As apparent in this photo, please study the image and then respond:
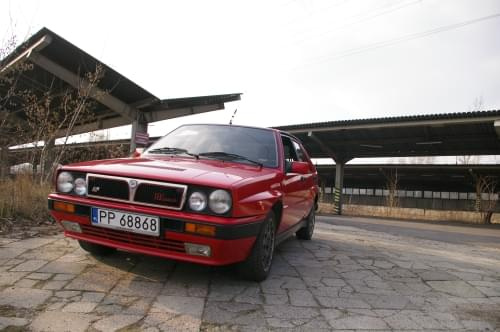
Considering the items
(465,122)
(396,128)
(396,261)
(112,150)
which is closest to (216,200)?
(396,261)

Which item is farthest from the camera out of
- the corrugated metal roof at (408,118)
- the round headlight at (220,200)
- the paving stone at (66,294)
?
the corrugated metal roof at (408,118)

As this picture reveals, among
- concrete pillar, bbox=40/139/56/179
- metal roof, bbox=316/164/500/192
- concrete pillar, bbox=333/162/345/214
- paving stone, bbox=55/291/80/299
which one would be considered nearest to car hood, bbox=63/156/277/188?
paving stone, bbox=55/291/80/299

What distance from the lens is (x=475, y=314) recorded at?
2.99 meters

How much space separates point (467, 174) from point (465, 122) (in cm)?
1523

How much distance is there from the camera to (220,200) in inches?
110

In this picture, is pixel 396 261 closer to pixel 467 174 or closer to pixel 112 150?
pixel 112 150

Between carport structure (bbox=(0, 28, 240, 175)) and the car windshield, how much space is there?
11.1ft

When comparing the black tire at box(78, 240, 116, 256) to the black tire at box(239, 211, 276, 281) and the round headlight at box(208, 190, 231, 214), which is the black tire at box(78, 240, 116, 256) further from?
the round headlight at box(208, 190, 231, 214)

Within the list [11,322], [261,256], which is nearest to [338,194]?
[261,256]

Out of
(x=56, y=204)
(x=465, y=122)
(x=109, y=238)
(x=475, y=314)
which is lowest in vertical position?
(x=475, y=314)

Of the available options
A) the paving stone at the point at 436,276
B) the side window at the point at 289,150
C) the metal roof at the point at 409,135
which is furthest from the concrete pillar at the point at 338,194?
the paving stone at the point at 436,276

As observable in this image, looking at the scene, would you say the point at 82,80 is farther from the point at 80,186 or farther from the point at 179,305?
the point at 179,305

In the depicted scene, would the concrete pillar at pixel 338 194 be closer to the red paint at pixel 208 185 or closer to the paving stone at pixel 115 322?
the red paint at pixel 208 185

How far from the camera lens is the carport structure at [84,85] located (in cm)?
870
